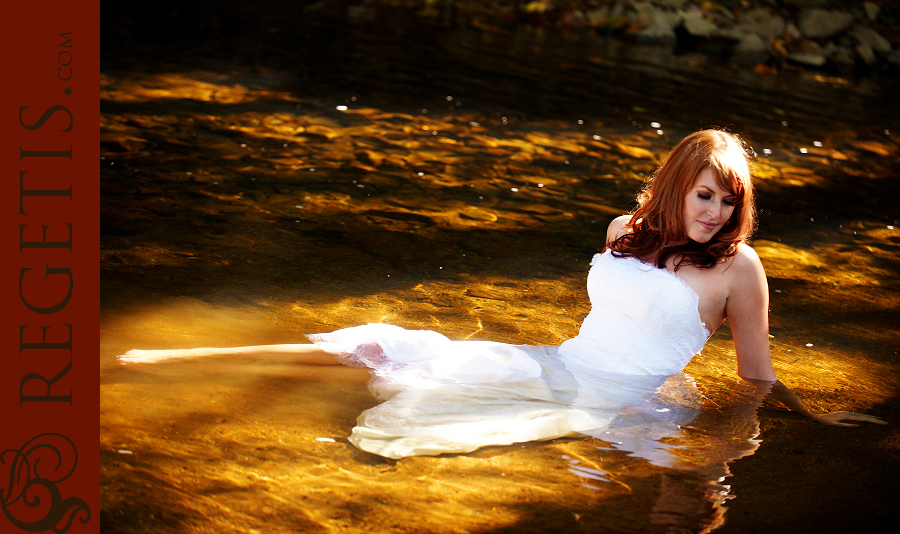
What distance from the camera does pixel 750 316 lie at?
350cm

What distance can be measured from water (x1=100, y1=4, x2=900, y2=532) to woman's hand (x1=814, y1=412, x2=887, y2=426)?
0.05 meters

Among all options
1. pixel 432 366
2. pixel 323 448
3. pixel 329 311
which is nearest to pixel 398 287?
pixel 329 311

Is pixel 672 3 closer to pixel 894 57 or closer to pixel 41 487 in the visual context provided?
pixel 894 57

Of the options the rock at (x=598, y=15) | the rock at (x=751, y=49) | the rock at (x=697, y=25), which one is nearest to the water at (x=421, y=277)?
the rock at (x=751, y=49)

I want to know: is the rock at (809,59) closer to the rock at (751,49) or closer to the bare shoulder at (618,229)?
the rock at (751,49)

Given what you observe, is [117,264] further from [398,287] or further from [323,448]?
[323,448]

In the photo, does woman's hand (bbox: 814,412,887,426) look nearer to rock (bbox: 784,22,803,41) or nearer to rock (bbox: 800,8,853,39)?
rock (bbox: 784,22,803,41)

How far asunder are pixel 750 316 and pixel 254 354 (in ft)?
7.40

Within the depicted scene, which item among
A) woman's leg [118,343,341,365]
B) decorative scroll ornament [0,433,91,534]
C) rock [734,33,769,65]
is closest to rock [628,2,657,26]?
rock [734,33,769,65]

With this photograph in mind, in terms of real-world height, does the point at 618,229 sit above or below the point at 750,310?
above

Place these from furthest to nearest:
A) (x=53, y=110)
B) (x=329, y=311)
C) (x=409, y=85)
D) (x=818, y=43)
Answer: (x=818, y=43) → (x=409, y=85) → (x=329, y=311) → (x=53, y=110)

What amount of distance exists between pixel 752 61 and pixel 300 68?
41.1 ft

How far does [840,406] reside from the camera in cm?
412

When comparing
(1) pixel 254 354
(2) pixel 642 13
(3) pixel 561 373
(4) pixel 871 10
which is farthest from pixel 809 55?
(1) pixel 254 354
